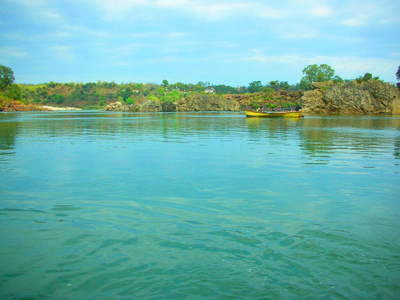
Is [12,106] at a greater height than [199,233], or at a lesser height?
greater

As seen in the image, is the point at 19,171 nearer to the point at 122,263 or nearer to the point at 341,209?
the point at 122,263

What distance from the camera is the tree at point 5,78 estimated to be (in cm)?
11931

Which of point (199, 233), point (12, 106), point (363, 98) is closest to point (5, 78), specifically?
point (12, 106)

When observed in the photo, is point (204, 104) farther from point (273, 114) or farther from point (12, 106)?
point (273, 114)

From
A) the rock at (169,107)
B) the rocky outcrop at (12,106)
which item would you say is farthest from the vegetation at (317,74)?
the rocky outcrop at (12,106)

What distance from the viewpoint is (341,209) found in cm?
735

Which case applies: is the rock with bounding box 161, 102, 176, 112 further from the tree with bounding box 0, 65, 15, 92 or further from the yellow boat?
the yellow boat

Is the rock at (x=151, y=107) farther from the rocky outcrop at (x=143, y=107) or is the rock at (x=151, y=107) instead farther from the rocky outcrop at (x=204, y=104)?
the rocky outcrop at (x=204, y=104)

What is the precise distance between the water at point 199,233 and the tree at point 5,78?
422 feet

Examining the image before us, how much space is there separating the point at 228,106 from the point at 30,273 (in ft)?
476

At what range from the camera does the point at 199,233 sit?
229 inches

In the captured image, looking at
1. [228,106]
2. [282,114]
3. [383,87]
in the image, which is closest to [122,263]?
[282,114]

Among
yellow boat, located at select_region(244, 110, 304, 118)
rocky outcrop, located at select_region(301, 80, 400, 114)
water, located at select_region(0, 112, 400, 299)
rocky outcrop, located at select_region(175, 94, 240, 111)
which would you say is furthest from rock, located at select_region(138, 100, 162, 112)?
water, located at select_region(0, 112, 400, 299)

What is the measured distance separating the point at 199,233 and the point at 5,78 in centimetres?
13796
